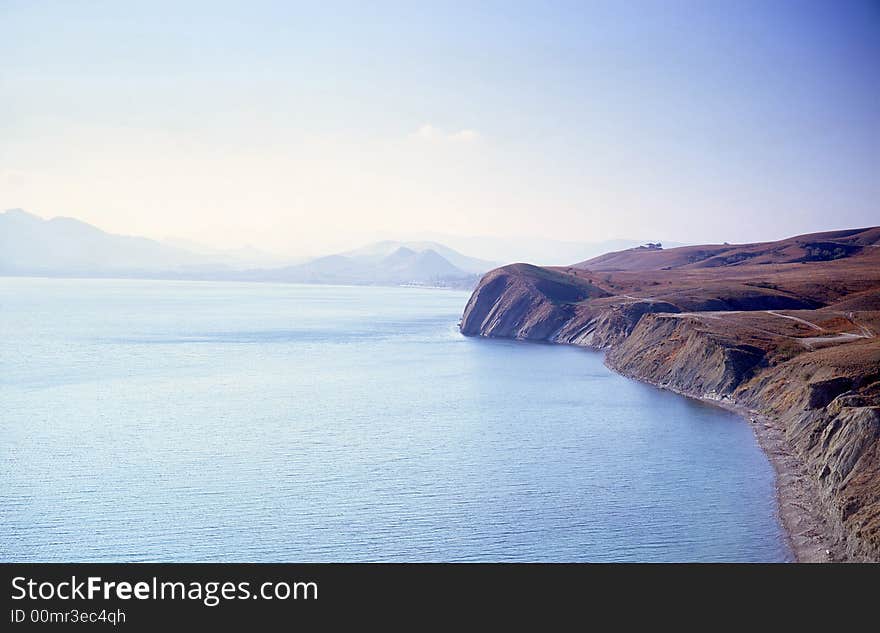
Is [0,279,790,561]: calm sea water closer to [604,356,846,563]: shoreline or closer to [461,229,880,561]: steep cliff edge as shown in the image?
[604,356,846,563]: shoreline

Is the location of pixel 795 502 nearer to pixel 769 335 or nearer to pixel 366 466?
pixel 366 466

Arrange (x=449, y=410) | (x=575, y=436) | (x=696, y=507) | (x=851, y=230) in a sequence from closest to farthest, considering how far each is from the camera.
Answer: (x=696, y=507)
(x=575, y=436)
(x=449, y=410)
(x=851, y=230)

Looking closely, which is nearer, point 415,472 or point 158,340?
point 415,472

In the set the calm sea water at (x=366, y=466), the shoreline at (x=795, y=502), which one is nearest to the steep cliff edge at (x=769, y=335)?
the shoreline at (x=795, y=502)

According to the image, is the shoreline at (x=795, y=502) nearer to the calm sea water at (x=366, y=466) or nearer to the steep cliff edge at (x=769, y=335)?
the steep cliff edge at (x=769, y=335)

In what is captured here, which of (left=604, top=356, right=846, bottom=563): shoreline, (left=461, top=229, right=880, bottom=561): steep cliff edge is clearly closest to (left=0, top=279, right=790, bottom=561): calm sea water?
(left=604, top=356, right=846, bottom=563): shoreline
